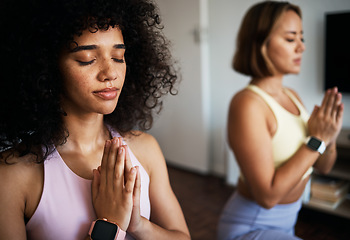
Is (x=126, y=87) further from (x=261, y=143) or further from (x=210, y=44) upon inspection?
(x=210, y=44)

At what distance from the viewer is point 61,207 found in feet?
2.47

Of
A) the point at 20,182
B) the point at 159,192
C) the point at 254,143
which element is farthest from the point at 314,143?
the point at 20,182

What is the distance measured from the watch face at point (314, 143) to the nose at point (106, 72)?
2.63 feet

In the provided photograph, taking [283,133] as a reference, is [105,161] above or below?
above

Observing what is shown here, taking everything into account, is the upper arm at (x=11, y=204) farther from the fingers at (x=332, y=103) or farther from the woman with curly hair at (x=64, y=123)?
the fingers at (x=332, y=103)

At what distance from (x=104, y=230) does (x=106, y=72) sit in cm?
36

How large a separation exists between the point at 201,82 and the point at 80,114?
2989mm

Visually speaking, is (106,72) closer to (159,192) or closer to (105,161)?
(105,161)

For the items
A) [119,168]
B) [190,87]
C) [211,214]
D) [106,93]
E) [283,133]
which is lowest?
[211,214]

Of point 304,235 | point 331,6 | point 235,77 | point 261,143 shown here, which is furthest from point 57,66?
point 235,77

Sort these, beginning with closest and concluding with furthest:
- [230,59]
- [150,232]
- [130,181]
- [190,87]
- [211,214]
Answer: [130,181], [150,232], [211,214], [230,59], [190,87]

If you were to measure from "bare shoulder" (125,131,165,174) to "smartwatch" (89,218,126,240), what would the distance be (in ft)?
0.78

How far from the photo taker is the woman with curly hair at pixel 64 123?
27.2 inches

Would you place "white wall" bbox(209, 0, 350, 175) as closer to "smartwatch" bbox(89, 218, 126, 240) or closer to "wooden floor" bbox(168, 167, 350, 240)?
"wooden floor" bbox(168, 167, 350, 240)
